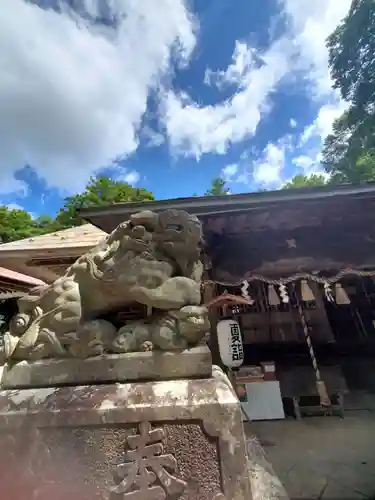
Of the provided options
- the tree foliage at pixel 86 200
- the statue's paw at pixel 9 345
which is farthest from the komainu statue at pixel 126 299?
the tree foliage at pixel 86 200

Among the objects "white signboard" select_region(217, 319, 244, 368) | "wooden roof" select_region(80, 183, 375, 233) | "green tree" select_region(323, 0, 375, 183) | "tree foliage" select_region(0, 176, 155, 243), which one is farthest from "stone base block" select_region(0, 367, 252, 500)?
"tree foliage" select_region(0, 176, 155, 243)

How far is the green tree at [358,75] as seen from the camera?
33.2ft

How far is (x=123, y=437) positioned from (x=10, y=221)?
79.7 ft

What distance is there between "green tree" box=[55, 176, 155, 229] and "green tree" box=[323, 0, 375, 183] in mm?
10497

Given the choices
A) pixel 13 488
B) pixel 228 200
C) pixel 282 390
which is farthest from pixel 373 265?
pixel 13 488

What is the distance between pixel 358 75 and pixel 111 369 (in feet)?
45.4

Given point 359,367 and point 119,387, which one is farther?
point 359,367

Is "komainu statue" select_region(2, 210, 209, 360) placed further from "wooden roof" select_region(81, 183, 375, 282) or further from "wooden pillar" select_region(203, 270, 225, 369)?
"wooden pillar" select_region(203, 270, 225, 369)

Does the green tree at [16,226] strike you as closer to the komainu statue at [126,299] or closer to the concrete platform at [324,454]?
the concrete platform at [324,454]

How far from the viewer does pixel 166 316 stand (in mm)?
1530

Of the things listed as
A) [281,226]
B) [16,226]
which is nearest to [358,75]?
[281,226]

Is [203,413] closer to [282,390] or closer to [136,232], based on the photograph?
[136,232]

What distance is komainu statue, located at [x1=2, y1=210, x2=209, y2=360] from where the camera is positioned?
148 centimetres

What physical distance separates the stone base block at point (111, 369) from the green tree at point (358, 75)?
11.7 meters
